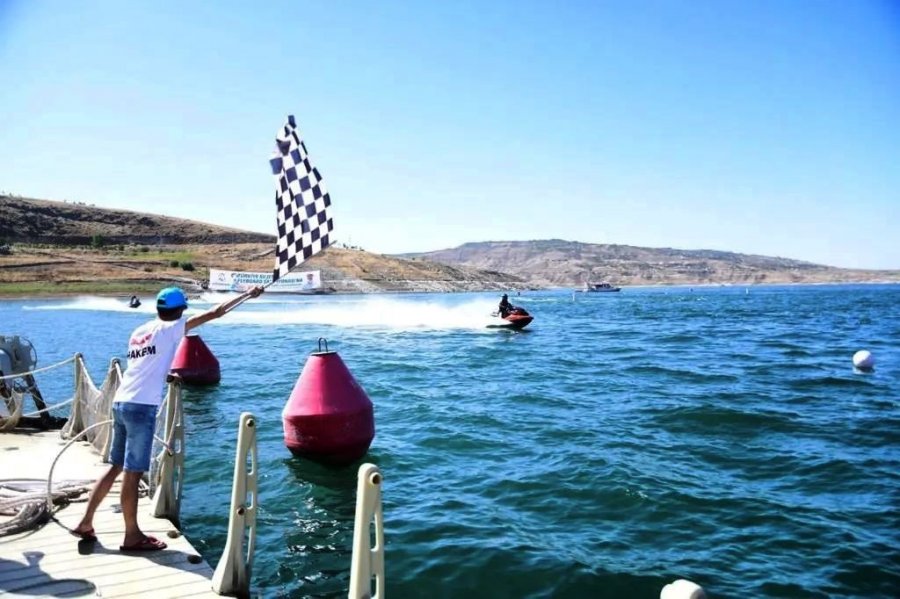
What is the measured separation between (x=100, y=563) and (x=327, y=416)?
4.90 m

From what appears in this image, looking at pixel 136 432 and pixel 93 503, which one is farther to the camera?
pixel 93 503

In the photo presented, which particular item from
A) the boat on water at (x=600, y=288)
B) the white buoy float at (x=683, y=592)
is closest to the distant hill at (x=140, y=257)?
the boat on water at (x=600, y=288)

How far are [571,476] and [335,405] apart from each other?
4.21m

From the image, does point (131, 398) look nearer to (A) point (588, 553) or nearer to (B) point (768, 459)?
(A) point (588, 553)

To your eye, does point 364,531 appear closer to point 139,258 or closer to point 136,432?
point 136,432

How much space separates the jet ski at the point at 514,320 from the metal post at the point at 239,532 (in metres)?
35.7

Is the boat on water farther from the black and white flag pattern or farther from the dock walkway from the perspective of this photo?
the dock walkway

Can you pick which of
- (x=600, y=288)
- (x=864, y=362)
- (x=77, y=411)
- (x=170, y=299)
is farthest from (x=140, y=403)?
(x=600, y=288)

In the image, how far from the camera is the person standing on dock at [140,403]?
231 inches

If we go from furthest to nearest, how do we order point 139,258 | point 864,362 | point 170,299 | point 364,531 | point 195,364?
point 139,258 → point 864,362 → point 195,364 → point 170,299 → point 364,531

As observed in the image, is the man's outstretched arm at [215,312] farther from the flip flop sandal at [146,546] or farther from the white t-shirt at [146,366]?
the flip flop sandal at [146,546]

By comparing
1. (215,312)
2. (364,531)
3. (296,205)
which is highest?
(296,205)

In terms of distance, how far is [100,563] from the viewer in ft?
18.6

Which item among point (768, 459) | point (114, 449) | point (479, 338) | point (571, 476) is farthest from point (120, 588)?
point (479, 338)
